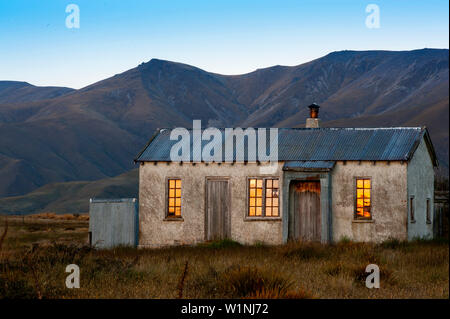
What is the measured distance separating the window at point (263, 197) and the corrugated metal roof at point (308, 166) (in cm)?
68

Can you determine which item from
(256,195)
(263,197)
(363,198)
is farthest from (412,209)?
(256,195)

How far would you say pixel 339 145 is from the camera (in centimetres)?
2214

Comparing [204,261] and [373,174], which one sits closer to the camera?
[204,261]

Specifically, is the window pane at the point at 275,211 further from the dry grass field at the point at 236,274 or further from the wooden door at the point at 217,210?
the dry grass field at the point at 236,274

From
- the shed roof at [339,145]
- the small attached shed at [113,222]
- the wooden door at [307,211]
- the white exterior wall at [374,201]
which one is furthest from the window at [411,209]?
the small attached shed at [113,222]

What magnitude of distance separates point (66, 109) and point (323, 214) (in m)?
160

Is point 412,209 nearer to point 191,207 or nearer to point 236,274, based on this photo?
point 191,207

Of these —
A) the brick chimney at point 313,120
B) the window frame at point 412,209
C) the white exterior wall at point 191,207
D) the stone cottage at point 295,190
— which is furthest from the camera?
the brick chimney at point 313,120

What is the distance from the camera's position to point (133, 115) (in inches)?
7013

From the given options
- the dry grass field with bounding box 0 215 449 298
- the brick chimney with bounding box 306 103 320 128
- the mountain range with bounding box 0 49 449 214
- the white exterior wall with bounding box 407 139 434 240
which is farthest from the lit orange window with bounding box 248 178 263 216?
the mountain range with bounding box 0 49 449 214

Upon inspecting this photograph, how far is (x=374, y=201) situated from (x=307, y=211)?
2.16m

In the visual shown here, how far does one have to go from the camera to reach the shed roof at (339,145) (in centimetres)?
2119
